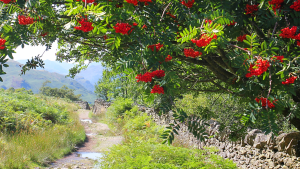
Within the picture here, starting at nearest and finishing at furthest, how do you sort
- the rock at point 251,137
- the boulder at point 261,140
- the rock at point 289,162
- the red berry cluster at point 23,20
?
the red berry cluster at point 23,20, the rock at point 289,162, the boulder at point 261,140, the rock at point 251,137

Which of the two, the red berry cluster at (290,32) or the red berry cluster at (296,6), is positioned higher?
the red berry cluster at (296,6)

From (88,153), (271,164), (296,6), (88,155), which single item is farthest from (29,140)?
(296,6)

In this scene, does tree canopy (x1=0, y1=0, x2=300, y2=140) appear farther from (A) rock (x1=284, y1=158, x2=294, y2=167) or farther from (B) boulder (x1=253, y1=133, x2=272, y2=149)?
(B) boulder (x1=253, y1=133, x2=272, y2=149)

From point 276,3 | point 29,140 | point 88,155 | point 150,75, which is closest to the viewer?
point 150,75

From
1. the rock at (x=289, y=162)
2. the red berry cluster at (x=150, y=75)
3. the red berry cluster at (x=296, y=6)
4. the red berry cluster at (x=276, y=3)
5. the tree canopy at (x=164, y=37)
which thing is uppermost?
the red berry cluster at (x=276, y=3)

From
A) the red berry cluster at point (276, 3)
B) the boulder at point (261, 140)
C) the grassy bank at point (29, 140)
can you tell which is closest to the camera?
the red berry cluster at point (276, 3)

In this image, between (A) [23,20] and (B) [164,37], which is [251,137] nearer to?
(B) [164,37]

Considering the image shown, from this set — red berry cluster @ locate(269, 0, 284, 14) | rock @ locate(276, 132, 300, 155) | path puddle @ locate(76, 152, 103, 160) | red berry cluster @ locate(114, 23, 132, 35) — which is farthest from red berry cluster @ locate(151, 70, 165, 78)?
path puddle @ locate(76, 152, 103, 160)

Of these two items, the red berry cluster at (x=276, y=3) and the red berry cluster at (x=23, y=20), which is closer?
the red berry cluster at (x=23, y=20)

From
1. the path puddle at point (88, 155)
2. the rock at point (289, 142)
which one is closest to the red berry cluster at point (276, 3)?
the rock at point (289, 142)

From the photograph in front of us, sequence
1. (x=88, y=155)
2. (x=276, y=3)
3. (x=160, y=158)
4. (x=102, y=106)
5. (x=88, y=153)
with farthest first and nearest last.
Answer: (x=102, y=106) → (x=88, y=153) → (x=88, y=155) → (x=160, y=158) → (x=276, y=3)

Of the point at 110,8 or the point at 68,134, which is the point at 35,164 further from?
the point at 110,8

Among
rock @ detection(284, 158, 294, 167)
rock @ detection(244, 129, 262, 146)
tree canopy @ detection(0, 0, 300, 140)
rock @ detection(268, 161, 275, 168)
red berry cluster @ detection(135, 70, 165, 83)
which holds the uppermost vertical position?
tree canopy @ detection(0, 0, 300, 140)

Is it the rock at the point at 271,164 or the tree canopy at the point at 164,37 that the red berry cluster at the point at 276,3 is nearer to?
the tree canopy at the point at 164,37
